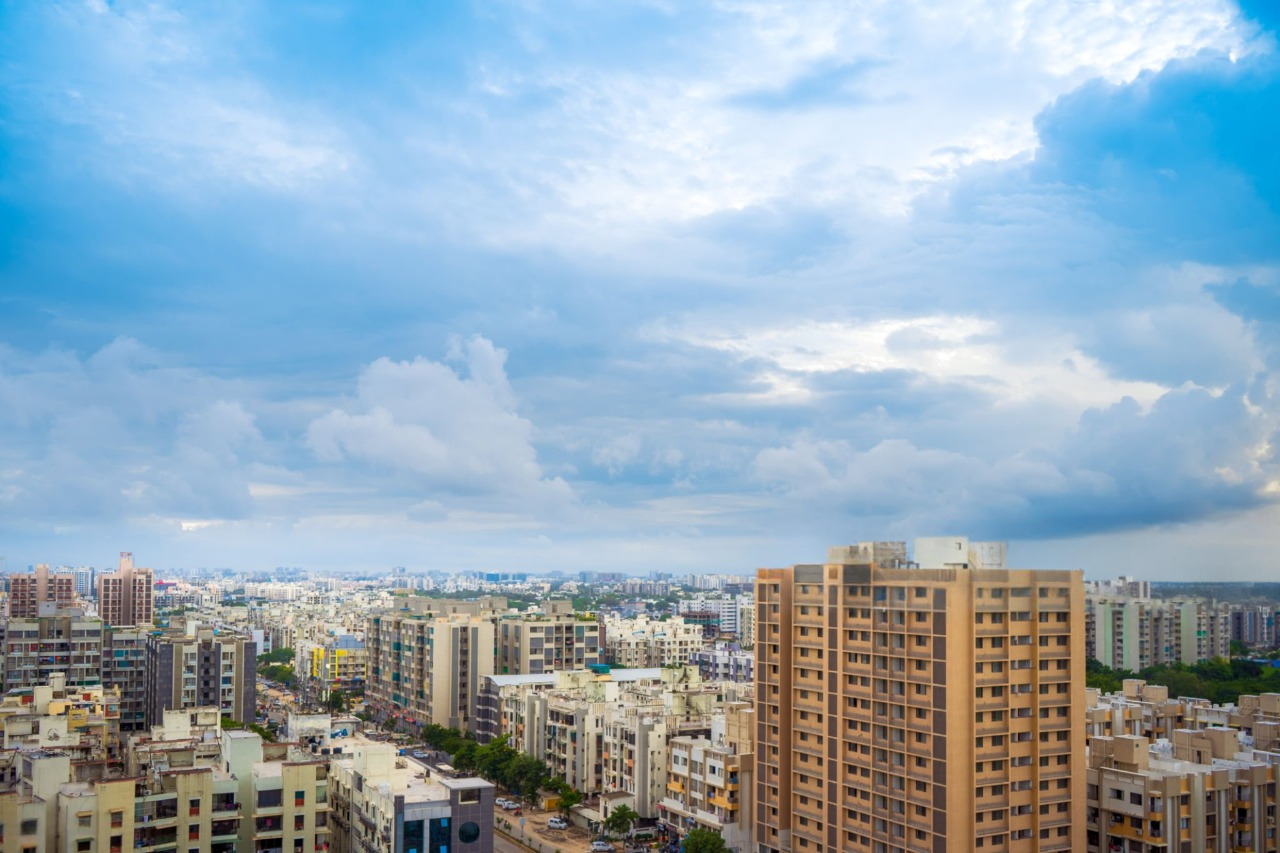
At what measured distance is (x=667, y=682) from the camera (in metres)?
59.3

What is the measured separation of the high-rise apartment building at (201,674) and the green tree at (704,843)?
26.6 metres

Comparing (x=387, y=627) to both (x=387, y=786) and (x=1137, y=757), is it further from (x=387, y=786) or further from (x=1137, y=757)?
(x=1137, y=757)

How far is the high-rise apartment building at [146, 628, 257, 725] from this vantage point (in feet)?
170

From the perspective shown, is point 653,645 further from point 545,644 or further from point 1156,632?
point 1156,632

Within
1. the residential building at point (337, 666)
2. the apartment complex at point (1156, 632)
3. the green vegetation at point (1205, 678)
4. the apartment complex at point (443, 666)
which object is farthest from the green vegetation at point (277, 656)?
the green vegetation at point (1205, 678)

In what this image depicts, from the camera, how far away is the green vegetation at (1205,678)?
203 ft

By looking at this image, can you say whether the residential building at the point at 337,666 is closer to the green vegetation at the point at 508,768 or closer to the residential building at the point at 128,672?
the residential building at the point at 128,672

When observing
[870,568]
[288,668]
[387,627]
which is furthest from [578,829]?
[288,668]

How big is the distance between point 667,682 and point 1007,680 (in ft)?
107

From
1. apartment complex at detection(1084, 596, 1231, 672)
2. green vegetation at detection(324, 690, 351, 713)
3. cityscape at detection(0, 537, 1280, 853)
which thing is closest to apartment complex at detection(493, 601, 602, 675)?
cityscape at detection(0, 537, 1280, 853)

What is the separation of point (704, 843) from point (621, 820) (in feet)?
21.5

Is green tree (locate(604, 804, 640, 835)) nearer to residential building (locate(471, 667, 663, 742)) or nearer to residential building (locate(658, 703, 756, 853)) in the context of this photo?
residential building (locate(658, 703, 756, 853))

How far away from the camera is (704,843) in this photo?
3512 centimetres

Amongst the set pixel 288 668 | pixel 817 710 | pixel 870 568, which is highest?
pixel 870 568
